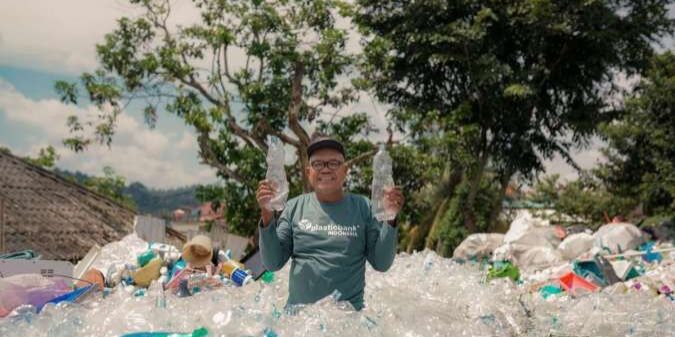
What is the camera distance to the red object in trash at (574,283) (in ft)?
17.8

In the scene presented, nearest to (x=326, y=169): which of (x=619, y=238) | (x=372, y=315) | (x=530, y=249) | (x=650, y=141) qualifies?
(x=372, y=315)

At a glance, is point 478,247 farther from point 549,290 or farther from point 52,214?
point 52,214

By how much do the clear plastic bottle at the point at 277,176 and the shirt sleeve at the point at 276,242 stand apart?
0.26ft

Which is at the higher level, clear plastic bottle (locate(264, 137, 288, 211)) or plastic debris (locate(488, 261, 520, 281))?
clear plastic bottle (locate(264, 137, 288, 211))

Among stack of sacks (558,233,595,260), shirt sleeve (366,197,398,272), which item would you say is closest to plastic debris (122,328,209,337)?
shirt sleeve (366,197,398,272)

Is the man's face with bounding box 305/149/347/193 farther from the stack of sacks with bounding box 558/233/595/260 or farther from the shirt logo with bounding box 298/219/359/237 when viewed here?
the stack of sacks with bounding box 558/233/595/260

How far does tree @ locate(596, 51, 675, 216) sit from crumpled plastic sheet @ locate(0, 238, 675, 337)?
8778 millimetres

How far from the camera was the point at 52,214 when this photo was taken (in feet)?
23.1

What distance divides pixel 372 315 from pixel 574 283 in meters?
3.70

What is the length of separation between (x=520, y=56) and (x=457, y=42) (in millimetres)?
1807

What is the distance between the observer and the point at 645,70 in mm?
12805

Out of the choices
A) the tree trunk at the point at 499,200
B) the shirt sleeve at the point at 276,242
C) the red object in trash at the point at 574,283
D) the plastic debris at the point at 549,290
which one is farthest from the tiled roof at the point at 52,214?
the tree trunk at the point at 499,200

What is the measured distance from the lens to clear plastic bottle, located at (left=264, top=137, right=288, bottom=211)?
2627 mm

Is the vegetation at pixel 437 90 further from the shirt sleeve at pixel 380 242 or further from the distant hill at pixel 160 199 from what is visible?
the shirt sleeve at pixel 380 242
